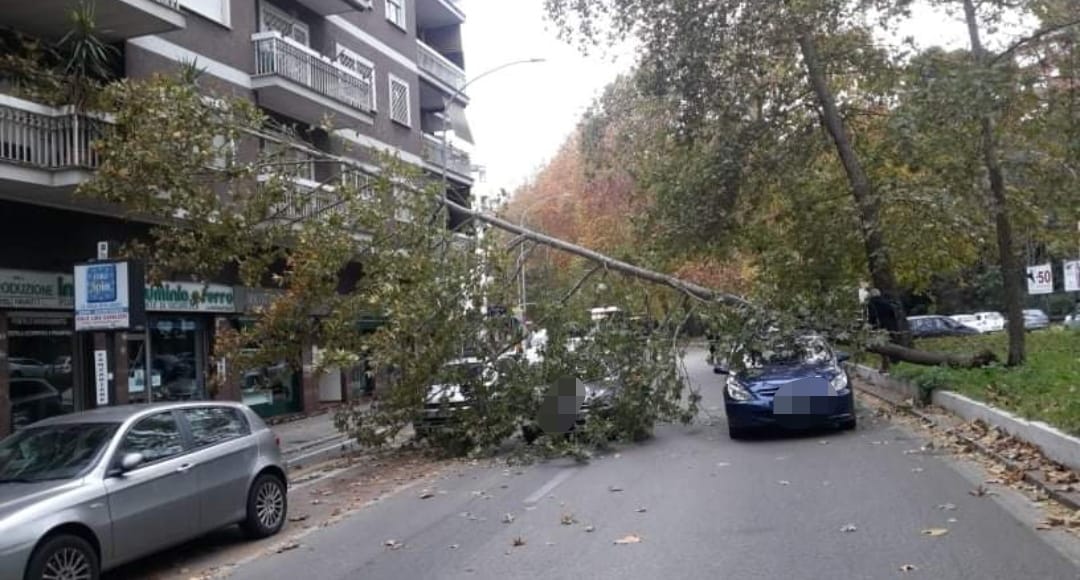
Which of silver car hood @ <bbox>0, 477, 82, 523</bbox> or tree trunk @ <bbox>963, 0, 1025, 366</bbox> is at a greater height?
tree trunk @ <bbox>963, 0, 1025, 366</bbox>

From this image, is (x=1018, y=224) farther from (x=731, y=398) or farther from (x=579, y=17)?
(x=579, y=17)

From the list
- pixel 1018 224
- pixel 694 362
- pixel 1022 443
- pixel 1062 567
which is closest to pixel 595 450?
pixel 1022 443

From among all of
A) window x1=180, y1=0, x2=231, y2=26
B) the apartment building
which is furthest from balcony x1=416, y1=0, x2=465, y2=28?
window x1=180, y1=0, x2=231, y2=26

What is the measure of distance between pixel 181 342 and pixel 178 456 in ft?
39.6

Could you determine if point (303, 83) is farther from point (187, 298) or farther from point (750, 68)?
point (750, 68)

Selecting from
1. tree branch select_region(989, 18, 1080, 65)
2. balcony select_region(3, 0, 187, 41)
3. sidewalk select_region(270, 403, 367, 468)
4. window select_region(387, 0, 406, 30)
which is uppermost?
window select_region(387, 0, 406, 30)

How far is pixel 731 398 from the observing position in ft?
46.2

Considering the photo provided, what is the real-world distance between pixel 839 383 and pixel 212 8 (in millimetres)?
13908

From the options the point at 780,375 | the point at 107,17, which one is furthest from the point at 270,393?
the point at 780,375

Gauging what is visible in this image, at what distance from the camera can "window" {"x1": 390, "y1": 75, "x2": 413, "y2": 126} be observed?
2759cm

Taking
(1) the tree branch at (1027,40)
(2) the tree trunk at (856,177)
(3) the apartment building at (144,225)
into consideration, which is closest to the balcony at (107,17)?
(3) the apartment building at (144,225)

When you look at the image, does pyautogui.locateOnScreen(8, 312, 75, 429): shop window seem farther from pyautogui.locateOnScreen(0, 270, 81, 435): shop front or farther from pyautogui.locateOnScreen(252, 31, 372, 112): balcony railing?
pyautogui.locateOnScreen(252, 31, 372, 112): balcony railing

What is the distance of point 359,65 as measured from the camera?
84.5 ft

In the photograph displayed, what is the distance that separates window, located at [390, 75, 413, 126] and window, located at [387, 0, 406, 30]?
175 cm
